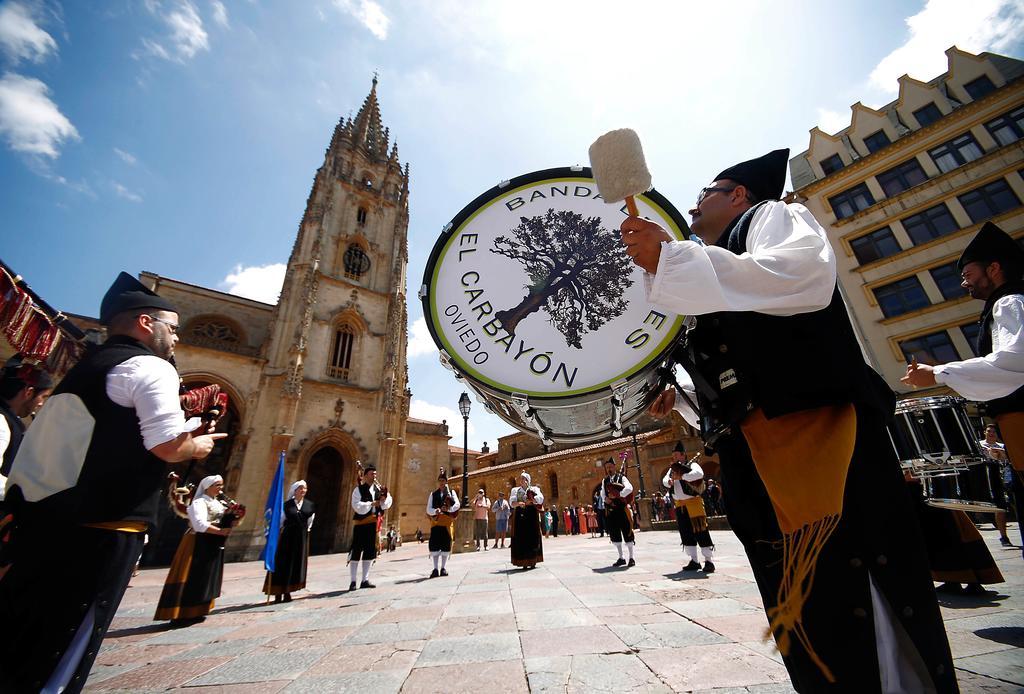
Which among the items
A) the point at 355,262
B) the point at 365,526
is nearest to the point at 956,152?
the point at 365,526

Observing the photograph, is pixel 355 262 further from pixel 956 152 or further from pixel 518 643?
pixel 956 152

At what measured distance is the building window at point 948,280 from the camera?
A: 15.8m

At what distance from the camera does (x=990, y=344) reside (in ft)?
8.52

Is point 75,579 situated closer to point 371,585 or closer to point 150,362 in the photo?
point 150,362

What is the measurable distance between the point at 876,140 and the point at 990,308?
24.8 metres

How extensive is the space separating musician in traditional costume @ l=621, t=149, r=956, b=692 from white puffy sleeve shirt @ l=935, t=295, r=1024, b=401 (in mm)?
1431

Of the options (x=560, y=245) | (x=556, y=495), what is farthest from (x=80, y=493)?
(x=556, y=495)

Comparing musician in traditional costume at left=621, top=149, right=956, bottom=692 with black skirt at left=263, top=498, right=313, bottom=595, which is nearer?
musician in traditional costume at left=621, top=149, right=956, bottom=692

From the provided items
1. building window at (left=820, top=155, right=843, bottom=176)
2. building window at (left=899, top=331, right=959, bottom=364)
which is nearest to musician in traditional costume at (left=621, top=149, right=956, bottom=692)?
building window at (left=899, top=331, right=959, bottom=364)

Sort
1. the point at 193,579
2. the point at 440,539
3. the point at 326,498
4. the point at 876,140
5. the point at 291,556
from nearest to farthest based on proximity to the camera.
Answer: the point at 193,579 < the point at 291,556 < the point at 440,539 < the point at 326,498 < the point at 876,140

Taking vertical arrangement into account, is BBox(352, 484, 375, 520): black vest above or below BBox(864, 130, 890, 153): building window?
below

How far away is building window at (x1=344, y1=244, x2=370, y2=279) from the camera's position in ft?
72.5

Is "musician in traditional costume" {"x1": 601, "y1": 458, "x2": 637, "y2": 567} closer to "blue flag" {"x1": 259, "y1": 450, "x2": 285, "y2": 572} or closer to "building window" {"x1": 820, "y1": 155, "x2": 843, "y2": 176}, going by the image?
"blue flag" {"x1": 259, "y1": 450, "x2": 285, "y2": 572}

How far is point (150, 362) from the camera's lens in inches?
75.3
